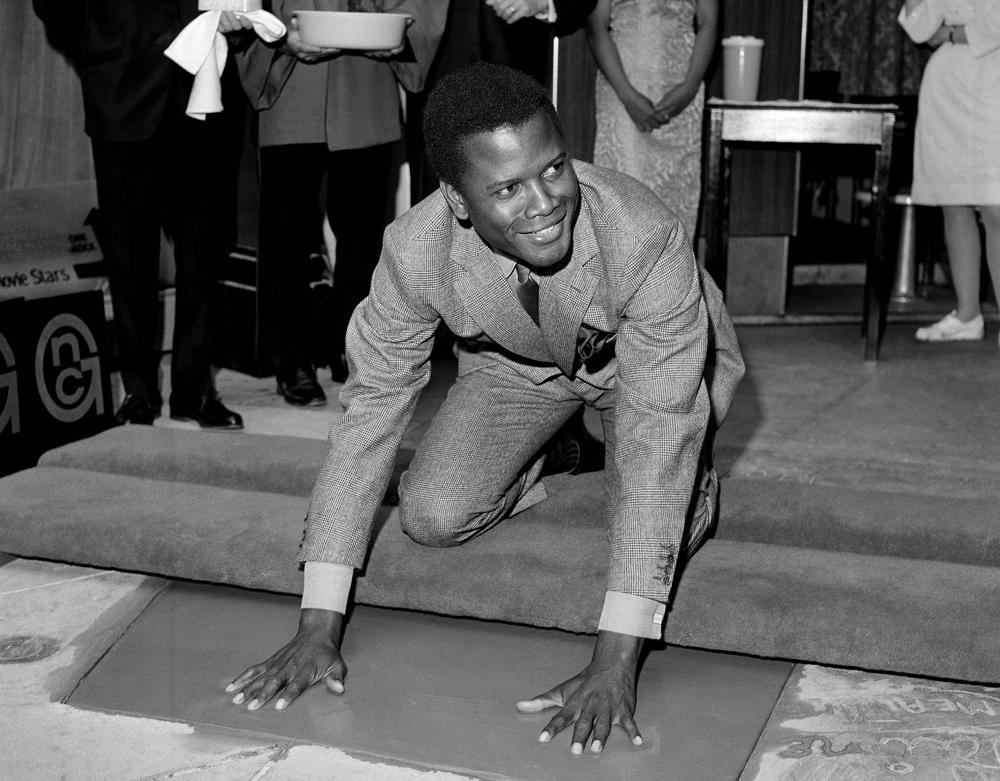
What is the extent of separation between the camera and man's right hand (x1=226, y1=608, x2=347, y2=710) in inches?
71.1

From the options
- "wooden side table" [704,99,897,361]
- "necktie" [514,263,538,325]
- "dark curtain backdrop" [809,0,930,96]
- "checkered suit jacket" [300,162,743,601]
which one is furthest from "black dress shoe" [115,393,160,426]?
"dark curtain backdrop" [809,0,930,96]

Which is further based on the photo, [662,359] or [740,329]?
[740,329]

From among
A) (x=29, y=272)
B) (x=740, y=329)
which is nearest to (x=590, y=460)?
(x=29, y=272)

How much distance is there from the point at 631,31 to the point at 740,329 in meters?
1.20

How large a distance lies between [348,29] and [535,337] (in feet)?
4.35

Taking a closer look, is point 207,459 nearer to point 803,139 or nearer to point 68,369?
point 68,369

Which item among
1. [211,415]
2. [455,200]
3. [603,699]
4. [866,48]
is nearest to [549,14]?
[211,415]

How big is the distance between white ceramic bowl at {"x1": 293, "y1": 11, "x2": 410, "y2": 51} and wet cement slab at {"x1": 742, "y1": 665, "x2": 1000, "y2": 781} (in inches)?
70.6

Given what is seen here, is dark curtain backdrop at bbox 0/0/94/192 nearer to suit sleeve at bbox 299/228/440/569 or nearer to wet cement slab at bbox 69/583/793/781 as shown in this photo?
wet cement slab at bbox 69/583/793/781

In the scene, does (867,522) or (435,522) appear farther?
(867,522)

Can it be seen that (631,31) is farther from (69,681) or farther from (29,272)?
(69,681)

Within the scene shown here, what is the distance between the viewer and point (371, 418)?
192 cm

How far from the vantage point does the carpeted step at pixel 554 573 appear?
6.21 feet

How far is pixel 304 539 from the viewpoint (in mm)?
1902
